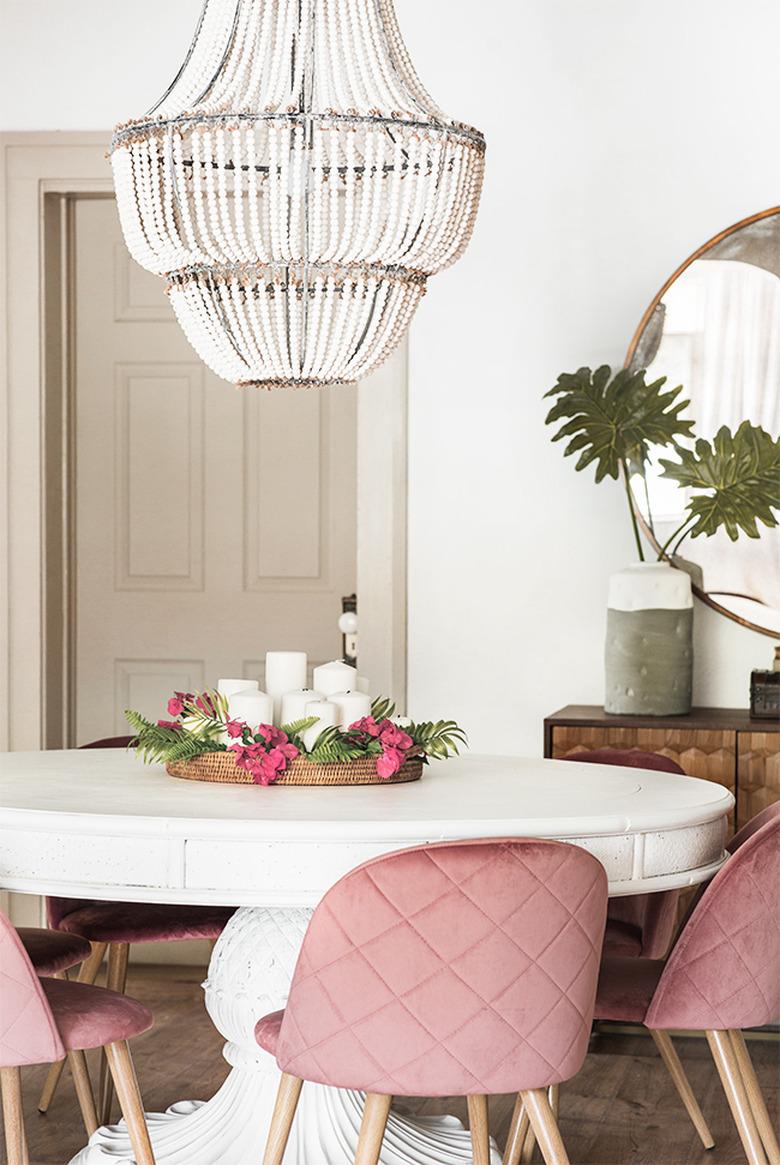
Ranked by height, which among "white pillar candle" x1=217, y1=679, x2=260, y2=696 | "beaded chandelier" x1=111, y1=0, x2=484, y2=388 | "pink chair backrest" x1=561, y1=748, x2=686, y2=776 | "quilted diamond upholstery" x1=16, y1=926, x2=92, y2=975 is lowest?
"quilted diamond upholstery" x1=16, y1=926, x2=92, y2=975

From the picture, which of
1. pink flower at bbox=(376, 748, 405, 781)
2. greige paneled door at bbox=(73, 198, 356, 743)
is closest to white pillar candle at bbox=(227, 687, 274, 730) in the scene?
pink flower at bbox=(376, 748, 405, 781)

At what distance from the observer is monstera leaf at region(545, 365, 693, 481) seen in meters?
3.83

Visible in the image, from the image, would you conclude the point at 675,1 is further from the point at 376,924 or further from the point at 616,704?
the point at 376,924

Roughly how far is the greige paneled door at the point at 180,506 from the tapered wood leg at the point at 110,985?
1882 mm

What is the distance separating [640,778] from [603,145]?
199 cm

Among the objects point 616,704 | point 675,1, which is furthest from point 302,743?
point 675,1

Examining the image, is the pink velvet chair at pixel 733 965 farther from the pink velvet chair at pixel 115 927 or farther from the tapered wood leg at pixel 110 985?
the tapered wood leg at pixel 110 985

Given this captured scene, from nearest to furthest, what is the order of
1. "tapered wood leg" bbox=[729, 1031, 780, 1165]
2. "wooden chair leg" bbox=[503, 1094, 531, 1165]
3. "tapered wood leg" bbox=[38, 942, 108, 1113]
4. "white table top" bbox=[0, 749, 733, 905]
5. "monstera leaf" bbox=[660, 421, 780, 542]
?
1. "white table top" bbox=[0, 749, 733, 905]
2. "tapered wood leg" bbox=[729, 1031, 780, 1165]
3. "wooden chair leg" bbox=[503, 1094, 531, 1165]
4. "tapered wood leg" bbox=[38, 942, 108, 1113]
5. "monstera leaf" bbox=[660, 421, 780, 542]

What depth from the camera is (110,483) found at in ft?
16.5

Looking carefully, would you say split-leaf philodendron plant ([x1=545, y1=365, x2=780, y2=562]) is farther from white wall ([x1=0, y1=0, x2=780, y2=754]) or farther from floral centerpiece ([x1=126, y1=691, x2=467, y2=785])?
floral centerpiece ([x1=126, y1=691, x2=467, y2=785])

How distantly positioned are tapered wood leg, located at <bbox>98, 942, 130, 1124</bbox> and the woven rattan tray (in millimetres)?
585

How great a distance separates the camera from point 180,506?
5.00m

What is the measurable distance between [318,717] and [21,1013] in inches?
30.4

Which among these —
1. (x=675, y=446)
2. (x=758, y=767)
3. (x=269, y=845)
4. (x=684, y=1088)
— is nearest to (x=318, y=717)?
(x=269, y=845)
